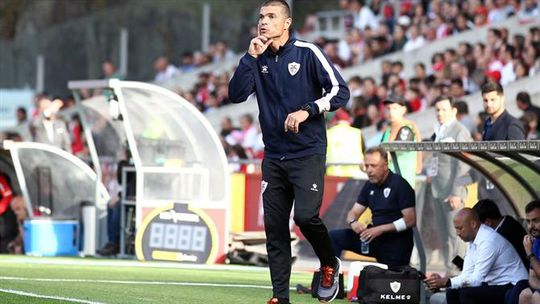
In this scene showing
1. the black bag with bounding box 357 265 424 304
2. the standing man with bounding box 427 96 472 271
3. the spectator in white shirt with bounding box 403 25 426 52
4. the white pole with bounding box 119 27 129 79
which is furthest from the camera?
the white pole with bounding box 119 27 129 79

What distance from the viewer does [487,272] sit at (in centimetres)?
1162

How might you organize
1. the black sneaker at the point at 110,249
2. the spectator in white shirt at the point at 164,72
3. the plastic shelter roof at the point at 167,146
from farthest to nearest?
1. the spectator in white shirt at the point at 164,72
2. the black sneaker at the point at 110,249
3. the plastic shelter roof at the point at 167,146

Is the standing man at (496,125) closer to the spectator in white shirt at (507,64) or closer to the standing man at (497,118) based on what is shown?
the standing man at (497,118)

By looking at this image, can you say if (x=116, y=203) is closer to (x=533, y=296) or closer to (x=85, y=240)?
(x=85, y=240)

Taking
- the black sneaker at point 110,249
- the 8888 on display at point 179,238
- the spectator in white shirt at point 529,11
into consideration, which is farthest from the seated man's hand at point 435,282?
the spectator in white shirt at point 529,11

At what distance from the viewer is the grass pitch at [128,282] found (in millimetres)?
11766

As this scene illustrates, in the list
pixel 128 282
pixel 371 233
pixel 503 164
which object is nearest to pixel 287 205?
pixel 371 233

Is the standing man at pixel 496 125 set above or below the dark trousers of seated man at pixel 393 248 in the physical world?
above

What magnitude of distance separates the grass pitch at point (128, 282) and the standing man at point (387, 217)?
929mm

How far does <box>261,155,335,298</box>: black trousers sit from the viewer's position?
35.2 ft

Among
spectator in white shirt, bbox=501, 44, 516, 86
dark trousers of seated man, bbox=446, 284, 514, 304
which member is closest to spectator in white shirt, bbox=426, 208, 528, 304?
dark trousers of seated man, bbox=446, 284, 514, 304

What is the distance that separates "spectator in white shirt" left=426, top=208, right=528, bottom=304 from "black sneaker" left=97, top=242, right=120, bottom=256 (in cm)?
829

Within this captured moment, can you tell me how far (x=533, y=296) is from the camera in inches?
419

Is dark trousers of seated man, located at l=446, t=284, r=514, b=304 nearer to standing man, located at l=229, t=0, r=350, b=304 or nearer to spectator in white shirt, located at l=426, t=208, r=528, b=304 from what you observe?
spectator in white shirt, located at l=426, t=208, r=528, b=304
